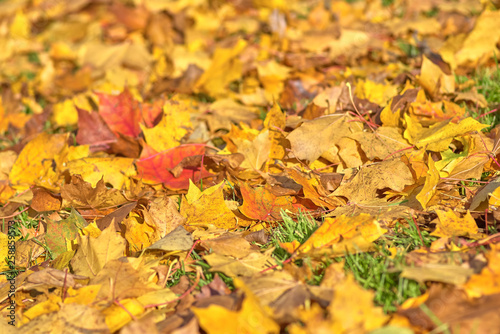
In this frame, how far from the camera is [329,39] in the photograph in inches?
120

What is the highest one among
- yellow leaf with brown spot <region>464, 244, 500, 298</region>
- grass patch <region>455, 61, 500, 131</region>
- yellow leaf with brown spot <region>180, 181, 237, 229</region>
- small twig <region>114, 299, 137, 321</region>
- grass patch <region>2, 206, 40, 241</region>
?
grass patch <region>455, 61, 500, 131</region>

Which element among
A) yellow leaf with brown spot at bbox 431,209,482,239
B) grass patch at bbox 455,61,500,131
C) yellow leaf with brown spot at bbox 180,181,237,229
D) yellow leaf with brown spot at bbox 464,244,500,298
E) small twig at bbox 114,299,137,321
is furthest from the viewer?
grass patch at bbox 455,61,500,131

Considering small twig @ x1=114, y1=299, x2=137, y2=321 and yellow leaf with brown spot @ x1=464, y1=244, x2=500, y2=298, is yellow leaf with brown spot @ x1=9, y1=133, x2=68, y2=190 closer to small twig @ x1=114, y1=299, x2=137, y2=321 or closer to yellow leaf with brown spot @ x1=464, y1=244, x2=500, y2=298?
small twig @ x1=114, y1=299, x2=137, y2=321

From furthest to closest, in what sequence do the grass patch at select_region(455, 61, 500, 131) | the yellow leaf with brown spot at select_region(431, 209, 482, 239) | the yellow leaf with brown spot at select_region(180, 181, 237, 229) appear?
1. the grass patch at select_region(455, 61, 500, 131)
2. the yellow leaf with brown spot at select_region(180, 181, 237, 229)
3. the yellow leaf with brown spot at select_region(431, 209, 482, 239)

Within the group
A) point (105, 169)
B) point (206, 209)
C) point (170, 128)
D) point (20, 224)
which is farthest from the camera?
point (170, 128)

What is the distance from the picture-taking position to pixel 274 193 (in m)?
1.69

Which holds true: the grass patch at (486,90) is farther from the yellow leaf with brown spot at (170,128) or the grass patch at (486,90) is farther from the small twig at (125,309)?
the small twig at (125,309)

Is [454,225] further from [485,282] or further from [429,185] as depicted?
[485,282]

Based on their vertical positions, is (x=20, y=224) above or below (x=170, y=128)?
below

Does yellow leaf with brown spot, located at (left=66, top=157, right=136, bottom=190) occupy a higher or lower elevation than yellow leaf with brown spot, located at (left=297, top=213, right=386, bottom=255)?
lower

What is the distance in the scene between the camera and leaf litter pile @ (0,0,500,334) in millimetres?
1223

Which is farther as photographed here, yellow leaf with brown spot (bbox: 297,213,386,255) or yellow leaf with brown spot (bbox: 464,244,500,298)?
yellow leaf with brown spot (bbox: 297,213,386,255)

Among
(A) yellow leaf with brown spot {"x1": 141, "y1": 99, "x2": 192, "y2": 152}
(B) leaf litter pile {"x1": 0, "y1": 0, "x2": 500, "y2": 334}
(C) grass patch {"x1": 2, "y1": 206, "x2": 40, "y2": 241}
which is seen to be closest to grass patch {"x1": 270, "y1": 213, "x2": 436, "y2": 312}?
(B) leaf litter pile {"x1": 0, "y1": 0, "x2": 500, "y2": 334}

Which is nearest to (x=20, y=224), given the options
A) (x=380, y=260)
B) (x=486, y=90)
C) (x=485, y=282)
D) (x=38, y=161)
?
(x=38, y=161)
